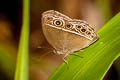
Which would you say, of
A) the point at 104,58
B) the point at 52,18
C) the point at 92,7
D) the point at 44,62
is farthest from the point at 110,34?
the point at 92,7

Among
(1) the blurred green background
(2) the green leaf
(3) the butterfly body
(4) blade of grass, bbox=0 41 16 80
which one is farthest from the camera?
(1) the blurred green background

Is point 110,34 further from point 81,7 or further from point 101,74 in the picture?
point 81,7

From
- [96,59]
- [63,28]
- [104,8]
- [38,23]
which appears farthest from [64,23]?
[38,23]

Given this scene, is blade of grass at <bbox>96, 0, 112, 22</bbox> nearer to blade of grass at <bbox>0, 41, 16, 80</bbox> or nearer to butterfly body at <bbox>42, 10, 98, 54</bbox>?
butterfly body at <bbox>42, 10, 98, 54</bbox>

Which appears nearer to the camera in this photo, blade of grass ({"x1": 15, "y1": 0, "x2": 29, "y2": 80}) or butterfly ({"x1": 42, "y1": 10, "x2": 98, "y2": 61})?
blade of grass ({"x1": 15, "y1": 0, "x2": 29, "y2": 80})

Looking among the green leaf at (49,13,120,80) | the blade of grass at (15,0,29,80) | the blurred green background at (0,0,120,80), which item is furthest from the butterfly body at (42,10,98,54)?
the blurred green background at (0,0,120,80)

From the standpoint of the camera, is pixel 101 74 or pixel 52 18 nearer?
pixel 101 74

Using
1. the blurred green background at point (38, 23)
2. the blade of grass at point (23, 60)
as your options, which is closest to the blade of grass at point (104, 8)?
the blurred green background at point (38, 23)

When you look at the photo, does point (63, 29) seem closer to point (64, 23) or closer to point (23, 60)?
point (64, 23)

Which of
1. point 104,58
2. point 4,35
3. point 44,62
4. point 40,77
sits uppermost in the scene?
point 104,58
